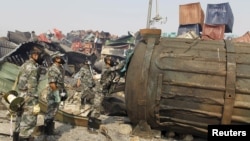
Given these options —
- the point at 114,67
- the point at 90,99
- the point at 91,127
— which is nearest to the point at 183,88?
the point at 114,67

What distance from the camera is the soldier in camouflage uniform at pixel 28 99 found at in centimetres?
577

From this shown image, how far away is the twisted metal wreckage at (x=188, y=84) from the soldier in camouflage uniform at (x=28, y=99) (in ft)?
7.27

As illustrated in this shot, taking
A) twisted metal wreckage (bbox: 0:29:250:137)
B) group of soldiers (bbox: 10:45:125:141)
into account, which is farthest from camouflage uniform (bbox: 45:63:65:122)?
twisted metal wreckage (bbox: 0:29:250:137)

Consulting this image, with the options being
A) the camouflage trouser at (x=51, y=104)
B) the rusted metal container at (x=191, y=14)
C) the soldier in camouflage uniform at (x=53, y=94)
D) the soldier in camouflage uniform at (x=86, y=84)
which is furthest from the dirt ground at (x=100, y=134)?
the rusted metal container at (x=191, y=14)

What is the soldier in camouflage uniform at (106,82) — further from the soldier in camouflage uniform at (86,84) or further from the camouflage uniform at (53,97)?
the soldier in camouflage uniform at (86,84)

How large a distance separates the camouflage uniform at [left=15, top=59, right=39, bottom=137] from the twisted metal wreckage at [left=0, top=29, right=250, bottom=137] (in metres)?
2.21

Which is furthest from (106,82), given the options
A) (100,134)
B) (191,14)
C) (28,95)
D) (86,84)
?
(191,14)

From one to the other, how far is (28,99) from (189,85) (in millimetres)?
3465

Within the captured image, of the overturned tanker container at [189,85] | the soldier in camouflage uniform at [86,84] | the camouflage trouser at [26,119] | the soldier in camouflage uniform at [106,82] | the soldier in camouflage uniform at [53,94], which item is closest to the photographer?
the camouflage trouser at [26,119]

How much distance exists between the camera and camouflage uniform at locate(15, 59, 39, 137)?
577 centimetres

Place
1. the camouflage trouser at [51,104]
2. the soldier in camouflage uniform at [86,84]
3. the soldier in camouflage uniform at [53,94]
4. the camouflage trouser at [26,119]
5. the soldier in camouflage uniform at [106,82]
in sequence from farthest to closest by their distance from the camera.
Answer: the soldier in camouflage uniform at [86,84]
the soldier in camouflage uniform at [106,82]
the camouflage trouser at [51,104]
the soldier in camouflage uniform at [53,94]
the camouflage trouser at [26,119]

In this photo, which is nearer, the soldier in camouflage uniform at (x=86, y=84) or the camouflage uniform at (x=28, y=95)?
the camouflage uniform at (x=28, y=95)

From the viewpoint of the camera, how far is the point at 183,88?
6.24 meters

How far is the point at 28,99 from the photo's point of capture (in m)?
5.77
